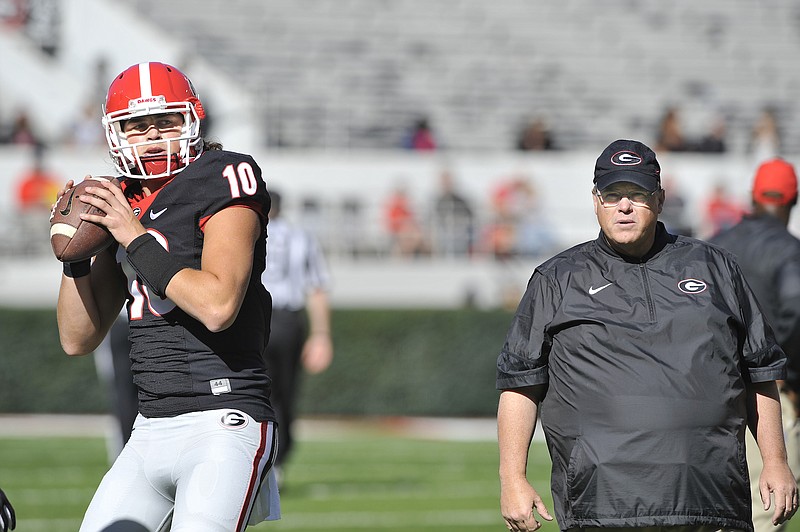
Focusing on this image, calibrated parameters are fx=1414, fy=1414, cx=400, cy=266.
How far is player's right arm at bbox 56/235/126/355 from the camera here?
4.17 metres

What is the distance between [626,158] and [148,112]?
4.78 ft

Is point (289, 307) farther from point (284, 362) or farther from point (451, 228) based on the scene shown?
point (451, 228)

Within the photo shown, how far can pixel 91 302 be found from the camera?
4.18 m

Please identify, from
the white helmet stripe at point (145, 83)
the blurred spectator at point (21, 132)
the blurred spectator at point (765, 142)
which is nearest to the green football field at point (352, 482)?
the white helmet stripe at point (145, 83)

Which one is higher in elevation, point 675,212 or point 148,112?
point 148,112

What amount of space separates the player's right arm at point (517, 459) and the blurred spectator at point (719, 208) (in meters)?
14.8

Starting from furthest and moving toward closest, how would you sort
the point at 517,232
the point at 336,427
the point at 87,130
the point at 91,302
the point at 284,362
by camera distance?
the point at 87,130 → the point at 517,232 → the point at 336,427 → the point at 284,362 → the point at 91,302

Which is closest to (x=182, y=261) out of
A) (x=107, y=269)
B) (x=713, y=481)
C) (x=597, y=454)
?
(x=107, y=269)

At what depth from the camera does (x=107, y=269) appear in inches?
166

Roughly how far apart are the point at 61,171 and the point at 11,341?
198 inches

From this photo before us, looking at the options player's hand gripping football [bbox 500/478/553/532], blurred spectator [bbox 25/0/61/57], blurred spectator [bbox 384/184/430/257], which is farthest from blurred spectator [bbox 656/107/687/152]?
player's hand gripping football [bbox 500/478/553/532]

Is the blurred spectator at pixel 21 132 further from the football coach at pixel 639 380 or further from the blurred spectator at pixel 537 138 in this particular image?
the football coach at pixel 639 380

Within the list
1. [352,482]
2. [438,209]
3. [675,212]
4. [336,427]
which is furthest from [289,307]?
[675,212]

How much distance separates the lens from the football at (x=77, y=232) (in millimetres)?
3914
